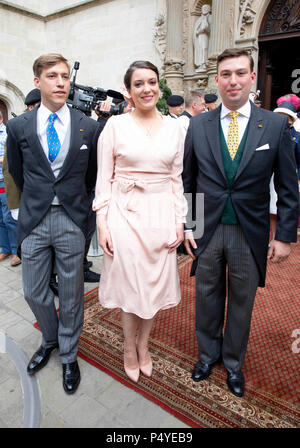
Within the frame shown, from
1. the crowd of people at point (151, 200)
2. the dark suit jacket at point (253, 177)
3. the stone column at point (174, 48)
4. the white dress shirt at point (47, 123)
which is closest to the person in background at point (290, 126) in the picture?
the crowd of people at point (151, 200)

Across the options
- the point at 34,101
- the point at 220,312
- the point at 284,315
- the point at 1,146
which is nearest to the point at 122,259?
the point at 220,312

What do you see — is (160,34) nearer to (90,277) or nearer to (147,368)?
(90,277)

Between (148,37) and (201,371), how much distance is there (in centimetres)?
1039

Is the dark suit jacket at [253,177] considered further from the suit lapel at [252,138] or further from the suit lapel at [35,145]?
the suit lapel at [35,145]

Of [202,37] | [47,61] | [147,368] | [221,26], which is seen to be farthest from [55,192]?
[202,37]

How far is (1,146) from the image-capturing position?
12.8 feet

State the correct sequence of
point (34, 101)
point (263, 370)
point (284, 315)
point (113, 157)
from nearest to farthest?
1. point (113, 157)
2. point (263, 370)
3. point (284, 315)
4. point (34, 101)

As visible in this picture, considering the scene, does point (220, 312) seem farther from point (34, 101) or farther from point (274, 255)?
point (34, 101)

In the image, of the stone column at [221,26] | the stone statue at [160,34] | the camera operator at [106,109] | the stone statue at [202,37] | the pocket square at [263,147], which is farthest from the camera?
the stone statue at [160,34]

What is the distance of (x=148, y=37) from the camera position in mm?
9805

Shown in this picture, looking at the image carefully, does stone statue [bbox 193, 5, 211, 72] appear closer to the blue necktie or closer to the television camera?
the television camera

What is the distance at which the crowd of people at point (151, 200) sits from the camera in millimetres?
1701

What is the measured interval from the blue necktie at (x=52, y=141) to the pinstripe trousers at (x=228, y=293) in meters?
1.11
